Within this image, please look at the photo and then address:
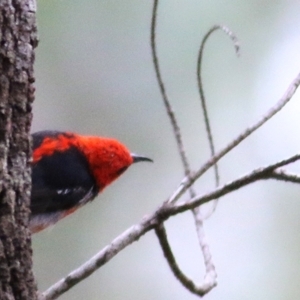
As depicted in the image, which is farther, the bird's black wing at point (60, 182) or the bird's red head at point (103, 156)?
the bird's red head at point (103, 156)

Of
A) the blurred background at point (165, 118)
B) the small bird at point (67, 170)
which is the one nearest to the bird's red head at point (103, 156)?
the small bird at point (67, 170)

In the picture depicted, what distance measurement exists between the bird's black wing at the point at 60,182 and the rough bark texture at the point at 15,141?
107 cm

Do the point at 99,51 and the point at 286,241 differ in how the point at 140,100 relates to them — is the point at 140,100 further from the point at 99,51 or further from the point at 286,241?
the point at 286,241

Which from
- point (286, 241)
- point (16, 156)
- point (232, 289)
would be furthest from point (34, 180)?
point (286, 241)

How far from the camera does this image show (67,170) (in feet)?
8.62

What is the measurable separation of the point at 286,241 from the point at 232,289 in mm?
426

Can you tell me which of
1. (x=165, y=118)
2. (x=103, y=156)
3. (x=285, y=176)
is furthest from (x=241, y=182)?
(x=165, y=118)

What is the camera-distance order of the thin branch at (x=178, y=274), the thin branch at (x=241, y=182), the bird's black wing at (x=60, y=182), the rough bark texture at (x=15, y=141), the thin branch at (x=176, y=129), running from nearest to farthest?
the rough bark texture at (x=15, y=141), the thin branch at (x=241, y=182), the thin branch at (x=178, y=274), the thin branch at (x=176, y=129), the bird's black wing at (x=60, y=182)

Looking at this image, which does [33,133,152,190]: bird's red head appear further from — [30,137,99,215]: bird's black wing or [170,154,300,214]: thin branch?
[170,154,300,214]: thin branch

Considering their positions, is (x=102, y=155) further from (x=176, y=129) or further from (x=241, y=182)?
(x=241, y=182)

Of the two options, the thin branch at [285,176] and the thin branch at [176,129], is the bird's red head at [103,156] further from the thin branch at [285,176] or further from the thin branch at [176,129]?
the thin branch at [285,176]

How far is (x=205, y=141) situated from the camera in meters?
3.41

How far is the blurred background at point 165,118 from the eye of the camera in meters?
3.38

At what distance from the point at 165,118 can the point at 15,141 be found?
230 cm
